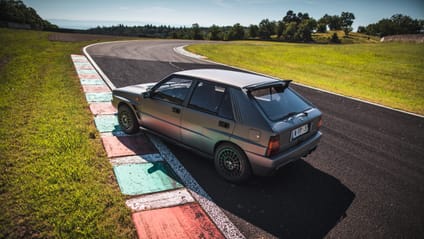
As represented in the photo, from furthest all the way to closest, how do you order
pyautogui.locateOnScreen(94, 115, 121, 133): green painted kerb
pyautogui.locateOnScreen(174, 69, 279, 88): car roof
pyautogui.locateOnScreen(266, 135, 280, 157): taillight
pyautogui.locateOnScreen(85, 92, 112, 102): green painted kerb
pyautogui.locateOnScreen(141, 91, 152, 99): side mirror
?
pyautogui.locateOnScreen(85, 92, 112, 102): green painted kerb, pyautogui.locateOnScreen(94, 115, 121, 133): green painted kerb, pyautogui.locateOnScreen(141, 91, 152, 99): side mirror, pyautogui.locateOnScreen(174, 69, 279, 88): car roof, pyautogui.locateOnScreen(266, 135, 280, 157): taillight

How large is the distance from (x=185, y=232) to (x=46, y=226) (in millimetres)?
1631

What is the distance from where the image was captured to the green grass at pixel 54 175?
291cm

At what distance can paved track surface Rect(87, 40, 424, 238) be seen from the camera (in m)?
3.22

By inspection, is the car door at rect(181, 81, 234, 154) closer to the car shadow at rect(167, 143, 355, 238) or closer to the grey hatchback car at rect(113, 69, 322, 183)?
the grey hatchback car at rect(113, 69, 322, 183)

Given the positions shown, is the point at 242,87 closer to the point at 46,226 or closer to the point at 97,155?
the point at 97,155

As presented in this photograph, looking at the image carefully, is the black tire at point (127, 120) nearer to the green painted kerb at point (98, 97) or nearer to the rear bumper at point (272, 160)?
the green painted kerb at point (98, 97)

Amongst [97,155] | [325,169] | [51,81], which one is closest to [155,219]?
[97,155]

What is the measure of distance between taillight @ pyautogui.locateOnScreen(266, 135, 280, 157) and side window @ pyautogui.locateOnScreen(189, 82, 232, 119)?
0.75 m

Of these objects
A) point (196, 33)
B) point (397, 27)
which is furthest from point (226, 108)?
point (397, 27)

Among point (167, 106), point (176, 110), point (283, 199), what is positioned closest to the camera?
point (283, 199)

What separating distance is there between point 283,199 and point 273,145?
2.89 ft

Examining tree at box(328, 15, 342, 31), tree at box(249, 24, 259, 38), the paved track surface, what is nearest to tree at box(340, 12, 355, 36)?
tree at box(328, 15, 342, 31)

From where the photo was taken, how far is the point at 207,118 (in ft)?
13.4

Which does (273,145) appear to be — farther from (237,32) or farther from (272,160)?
(237,32)
